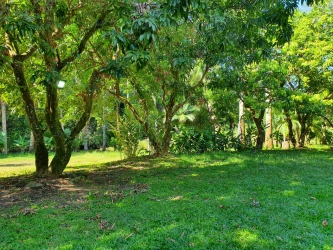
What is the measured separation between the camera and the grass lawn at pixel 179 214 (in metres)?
2.81

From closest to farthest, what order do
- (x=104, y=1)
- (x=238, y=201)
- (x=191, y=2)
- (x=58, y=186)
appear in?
(x=191, y=2) < (x=238, y=201) < (x=104, y=1) < (x=58, y=186)

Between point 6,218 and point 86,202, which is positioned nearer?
point 6,218

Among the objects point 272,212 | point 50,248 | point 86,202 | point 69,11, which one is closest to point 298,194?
point 272,212

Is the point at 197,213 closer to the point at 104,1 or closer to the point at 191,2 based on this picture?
the point at 191,2

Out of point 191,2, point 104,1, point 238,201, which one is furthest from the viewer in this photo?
point 104,1

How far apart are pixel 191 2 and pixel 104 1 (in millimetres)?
2847

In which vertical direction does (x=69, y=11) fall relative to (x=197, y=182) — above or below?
above

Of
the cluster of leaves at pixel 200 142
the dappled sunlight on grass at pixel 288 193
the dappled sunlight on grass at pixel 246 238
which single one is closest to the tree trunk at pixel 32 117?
the dappled sunlight on grass at pixel 246 238

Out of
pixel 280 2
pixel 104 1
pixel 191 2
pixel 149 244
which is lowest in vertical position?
pixel 149 244

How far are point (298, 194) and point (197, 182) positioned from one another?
5.83ft

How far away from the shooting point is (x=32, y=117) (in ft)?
19.4

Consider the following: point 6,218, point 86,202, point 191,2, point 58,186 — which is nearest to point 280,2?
point 191,2

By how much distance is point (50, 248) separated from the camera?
8.80ft

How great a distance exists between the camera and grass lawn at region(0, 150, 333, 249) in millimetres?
2814
